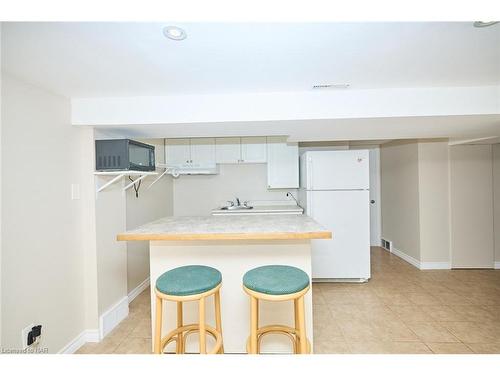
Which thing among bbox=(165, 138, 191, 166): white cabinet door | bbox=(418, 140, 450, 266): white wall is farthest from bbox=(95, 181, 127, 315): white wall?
bbox=(418, 140, 450, 266): white wall

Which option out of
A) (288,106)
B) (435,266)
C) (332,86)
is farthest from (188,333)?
(435,266)

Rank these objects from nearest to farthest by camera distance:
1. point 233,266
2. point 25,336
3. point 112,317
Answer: point 25,336 < point 233,266 < point 112,317

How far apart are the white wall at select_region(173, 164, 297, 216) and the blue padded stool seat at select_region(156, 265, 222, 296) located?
2616 mm

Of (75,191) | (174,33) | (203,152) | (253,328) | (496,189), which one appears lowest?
(253,328)

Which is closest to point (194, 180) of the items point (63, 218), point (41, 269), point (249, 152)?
point (249, 152)

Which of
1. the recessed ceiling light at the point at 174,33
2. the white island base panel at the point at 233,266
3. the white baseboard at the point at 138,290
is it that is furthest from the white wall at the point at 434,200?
the white baseboard at the point at 138,290

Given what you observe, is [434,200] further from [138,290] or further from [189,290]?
[138,290]

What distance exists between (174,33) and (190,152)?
275 centimetres

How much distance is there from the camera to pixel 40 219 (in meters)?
1.71

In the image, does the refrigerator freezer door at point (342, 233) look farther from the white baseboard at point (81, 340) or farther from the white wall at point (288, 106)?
the white baseboard at point (81, 340)

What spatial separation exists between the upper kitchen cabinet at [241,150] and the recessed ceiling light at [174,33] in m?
2.63

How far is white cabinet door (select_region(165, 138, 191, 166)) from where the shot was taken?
12.5 ft

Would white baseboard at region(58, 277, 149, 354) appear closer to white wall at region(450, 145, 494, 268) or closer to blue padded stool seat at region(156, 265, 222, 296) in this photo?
blue padded stool seat at region(156, 265, 222, 296)

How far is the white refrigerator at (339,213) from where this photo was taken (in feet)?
10.8
